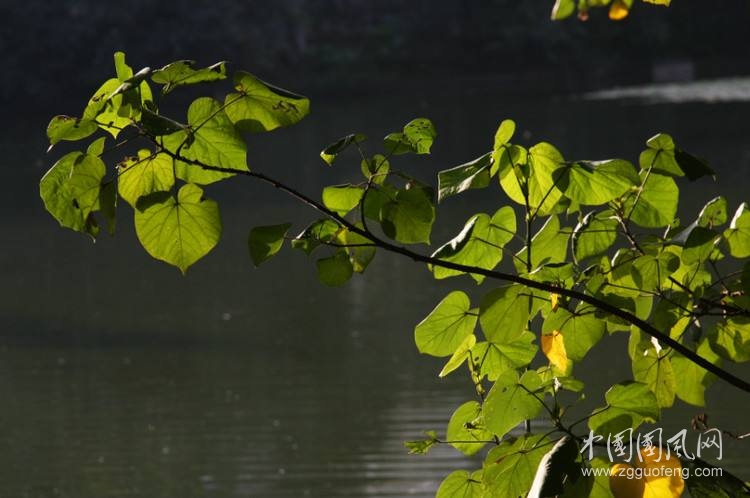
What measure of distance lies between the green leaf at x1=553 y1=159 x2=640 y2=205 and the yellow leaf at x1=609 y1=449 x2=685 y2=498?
0.39ft

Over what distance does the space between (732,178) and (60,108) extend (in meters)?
12.5

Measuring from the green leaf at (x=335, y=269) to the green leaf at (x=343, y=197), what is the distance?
3 cm

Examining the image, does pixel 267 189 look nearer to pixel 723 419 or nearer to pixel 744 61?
pixel 723 419

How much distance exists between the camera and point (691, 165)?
2.09 feet

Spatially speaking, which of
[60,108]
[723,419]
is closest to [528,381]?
[723,419]

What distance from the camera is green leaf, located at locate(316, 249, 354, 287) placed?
623mm

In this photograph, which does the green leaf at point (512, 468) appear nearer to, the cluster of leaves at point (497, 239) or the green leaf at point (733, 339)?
the cluster of leaves at point (497, 239)

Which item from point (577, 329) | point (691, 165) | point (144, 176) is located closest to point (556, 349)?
point (577, 329)

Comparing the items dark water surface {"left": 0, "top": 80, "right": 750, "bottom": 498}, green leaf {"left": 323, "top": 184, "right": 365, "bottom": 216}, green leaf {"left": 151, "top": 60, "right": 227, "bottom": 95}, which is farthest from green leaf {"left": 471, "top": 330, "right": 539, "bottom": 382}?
dark water surface {"left": 0, "top": 80, "right": 750, "bottom": 498}

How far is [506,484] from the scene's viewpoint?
1.99 feet

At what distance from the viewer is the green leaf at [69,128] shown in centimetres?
56

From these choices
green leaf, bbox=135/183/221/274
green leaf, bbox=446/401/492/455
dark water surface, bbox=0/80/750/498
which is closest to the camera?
green leaf, bbox=135/183/221/274

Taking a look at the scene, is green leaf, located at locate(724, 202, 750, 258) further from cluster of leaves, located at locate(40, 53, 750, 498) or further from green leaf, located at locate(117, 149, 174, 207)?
green leaf, located at locate(117, 149, 174, 207)

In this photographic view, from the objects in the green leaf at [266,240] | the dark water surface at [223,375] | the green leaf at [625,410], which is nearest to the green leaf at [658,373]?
the green leaf at [625,410]
